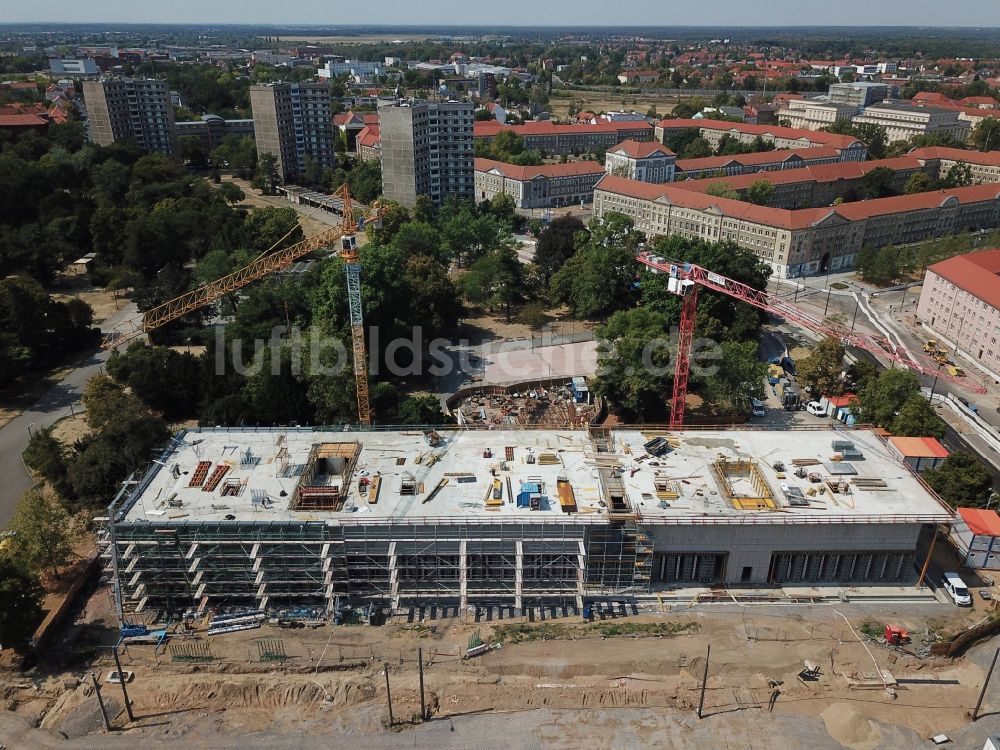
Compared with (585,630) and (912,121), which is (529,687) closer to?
(585,630)

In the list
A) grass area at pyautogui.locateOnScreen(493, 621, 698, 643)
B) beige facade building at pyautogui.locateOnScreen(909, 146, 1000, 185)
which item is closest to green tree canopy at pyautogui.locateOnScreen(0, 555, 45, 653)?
grass area at pyautogui.locateOnScreen(493, 621, 698, 643)

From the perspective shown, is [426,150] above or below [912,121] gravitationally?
below

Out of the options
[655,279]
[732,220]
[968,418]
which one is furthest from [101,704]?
[732,220]

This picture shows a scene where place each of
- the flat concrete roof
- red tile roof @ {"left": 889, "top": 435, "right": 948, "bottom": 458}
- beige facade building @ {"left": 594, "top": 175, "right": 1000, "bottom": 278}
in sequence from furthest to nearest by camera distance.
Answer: beige facade building @ {"left": 594, "top": 175, "right": 1000, "bottom": 278} → red tile roof @ {"left": 889, "top": 435, "right": 948, "bottom": 458} → the flat concrete roof

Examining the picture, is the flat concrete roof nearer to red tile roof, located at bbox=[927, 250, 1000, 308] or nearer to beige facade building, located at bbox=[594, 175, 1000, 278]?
red tile roof, located at bbox=[927, 250, 1000, 308]

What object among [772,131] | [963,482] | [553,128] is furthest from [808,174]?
[963,482]
